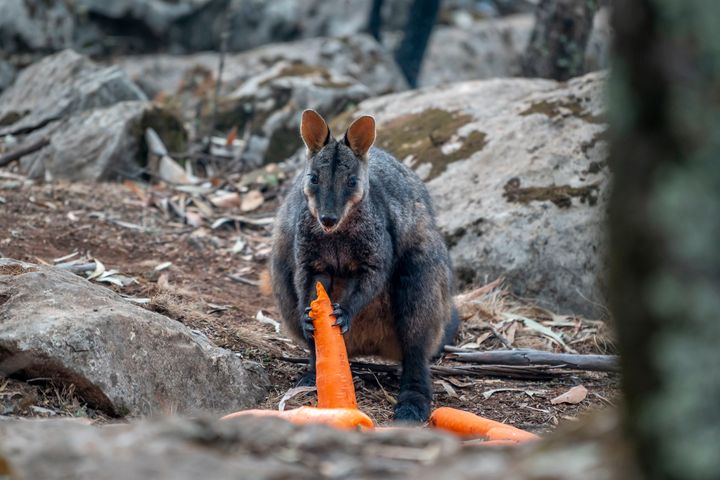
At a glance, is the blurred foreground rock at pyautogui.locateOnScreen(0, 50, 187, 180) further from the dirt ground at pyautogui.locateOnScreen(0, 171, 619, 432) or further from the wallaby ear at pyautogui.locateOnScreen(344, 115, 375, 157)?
the wallaby ear at pyautogui.locateOnScreen(344, 115, 375, 157)

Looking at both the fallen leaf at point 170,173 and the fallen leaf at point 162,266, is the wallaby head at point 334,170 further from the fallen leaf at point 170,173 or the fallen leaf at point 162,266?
the fallen leaf at point 170,173

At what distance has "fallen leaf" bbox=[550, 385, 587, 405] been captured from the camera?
19.4 ft

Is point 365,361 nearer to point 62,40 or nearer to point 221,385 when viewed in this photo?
point 221,385

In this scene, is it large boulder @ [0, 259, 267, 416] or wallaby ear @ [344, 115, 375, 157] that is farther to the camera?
wallaby ear @ [344, 115, 375, 157]

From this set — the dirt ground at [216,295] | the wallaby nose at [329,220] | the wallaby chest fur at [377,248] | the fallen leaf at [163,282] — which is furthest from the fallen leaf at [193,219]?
the wallaby nose at [329,220]

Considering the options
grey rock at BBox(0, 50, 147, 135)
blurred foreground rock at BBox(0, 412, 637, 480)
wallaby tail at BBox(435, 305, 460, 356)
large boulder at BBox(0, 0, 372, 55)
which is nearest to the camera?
blurred foreground rock at BBox(0, 412, 637, 480)

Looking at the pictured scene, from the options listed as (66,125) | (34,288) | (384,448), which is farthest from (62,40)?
(384,448)

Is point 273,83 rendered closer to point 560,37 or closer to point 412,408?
point 560,37

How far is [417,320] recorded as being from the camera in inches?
227

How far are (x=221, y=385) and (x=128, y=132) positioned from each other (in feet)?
17.1

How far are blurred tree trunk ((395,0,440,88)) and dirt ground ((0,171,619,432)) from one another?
4.80 meters

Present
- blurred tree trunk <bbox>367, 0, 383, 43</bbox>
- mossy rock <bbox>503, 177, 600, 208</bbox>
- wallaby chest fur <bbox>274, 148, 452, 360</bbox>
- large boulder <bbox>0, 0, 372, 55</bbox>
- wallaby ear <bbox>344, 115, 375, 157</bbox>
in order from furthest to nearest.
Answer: blurred tree trunk <bbox>367, 0, 383, 43</bbox>, large boulder <bbox>0, 0, 372, 55</bbox>, mossy rock <bbox>503, 177, 600, 208</bbox>, wallaby ear <bbox>344, 115, 375, 157</bbox>, wallaby chest fur <bbox>274, 148, 452, 360</bbox>

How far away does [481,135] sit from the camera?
8633 millimetres

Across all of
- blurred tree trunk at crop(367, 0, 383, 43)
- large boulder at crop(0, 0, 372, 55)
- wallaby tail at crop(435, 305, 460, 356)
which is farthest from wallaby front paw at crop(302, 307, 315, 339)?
blurred tree trunk at crop(367, 0, 383, 43)
